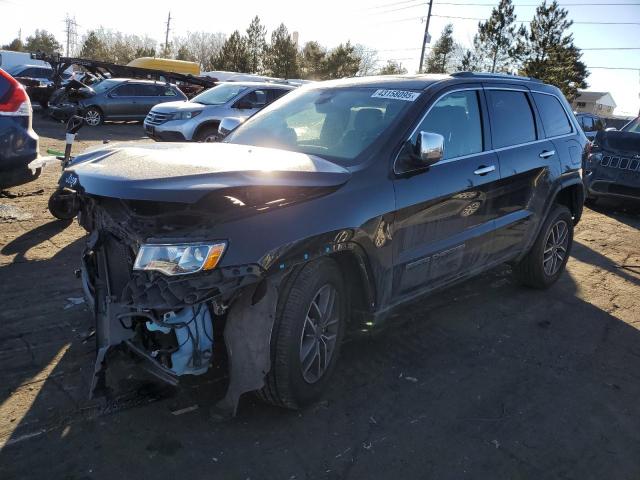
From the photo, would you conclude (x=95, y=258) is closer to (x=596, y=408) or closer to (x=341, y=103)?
(x=341, y=103)

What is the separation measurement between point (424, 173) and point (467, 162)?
578mm

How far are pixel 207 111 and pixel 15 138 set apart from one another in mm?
7021

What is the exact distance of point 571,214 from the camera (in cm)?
571

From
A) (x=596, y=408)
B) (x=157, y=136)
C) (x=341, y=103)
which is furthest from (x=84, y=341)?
(x=157, y=136)

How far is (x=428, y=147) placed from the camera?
330cm

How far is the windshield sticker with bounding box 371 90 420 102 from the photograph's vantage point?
3.77 metres

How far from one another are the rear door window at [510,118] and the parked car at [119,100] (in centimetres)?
1551

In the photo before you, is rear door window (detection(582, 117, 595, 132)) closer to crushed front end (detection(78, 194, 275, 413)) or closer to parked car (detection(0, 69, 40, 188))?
parked car (detection(0, 69, 40, 188))

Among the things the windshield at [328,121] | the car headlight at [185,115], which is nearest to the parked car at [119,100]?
the car headlight at [185,115]

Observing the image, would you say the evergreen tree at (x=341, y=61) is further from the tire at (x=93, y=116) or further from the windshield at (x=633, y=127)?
the windshield at (x=633, y=127)

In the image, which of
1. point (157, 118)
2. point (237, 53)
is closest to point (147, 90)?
point (157, 118)

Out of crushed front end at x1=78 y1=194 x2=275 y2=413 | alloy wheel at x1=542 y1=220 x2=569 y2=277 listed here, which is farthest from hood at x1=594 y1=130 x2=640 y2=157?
crushed front end at x1=78 y1=194 x2=275 y2=413

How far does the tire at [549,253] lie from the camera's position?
5238mm

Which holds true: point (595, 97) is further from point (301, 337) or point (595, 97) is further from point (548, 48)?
point (301, 337)
